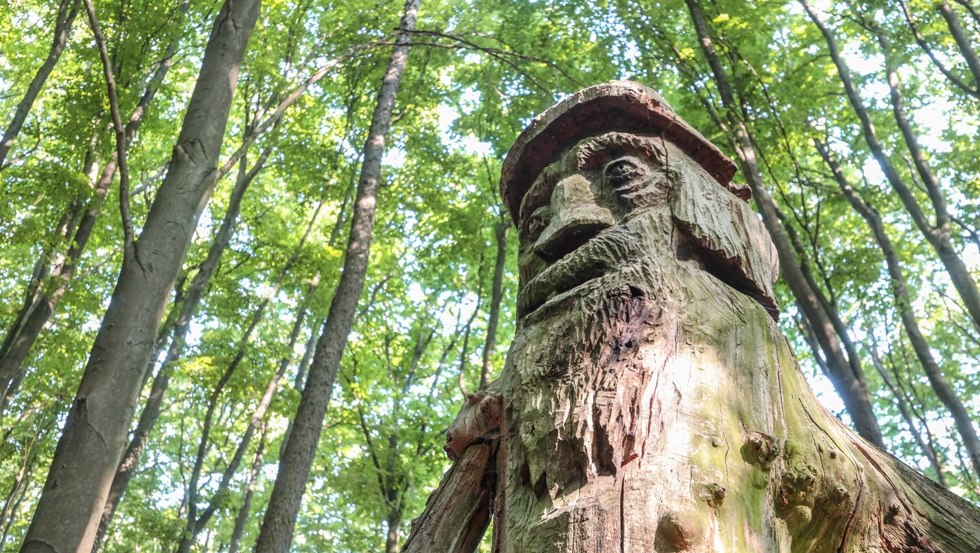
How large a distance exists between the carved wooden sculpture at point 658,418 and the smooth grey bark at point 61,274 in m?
6.42

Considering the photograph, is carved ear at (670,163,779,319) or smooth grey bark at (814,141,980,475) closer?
carved ear at (670,163,779,319)

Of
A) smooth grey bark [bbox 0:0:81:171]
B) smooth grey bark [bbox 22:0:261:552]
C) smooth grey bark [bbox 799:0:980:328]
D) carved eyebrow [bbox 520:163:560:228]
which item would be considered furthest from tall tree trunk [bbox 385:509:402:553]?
carved eyebrow [bbox 520:163:560:228]

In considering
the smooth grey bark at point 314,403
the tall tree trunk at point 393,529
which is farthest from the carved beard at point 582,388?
the tall tree trunk at point 393,529

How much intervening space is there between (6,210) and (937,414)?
1656cm

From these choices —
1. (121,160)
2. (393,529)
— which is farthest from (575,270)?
(393,529)

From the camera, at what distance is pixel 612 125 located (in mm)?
3846

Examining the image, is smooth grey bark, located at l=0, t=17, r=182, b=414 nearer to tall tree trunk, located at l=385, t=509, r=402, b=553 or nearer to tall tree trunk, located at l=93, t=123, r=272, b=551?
tall tree trunk, located at l=93, t=123, r=272, b=551

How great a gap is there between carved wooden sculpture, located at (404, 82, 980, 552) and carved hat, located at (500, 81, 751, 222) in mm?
230

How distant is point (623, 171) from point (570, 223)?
447mm

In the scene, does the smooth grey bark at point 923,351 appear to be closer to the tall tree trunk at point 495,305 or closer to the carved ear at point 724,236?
the tall tree trunk at point 495,305

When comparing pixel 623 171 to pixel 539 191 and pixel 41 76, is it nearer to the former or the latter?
pixel 539 191

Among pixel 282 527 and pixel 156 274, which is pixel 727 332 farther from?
pixel 282 527

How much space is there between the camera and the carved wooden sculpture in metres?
2.23

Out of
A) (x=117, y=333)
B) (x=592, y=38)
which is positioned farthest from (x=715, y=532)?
(x=592, y=38)
